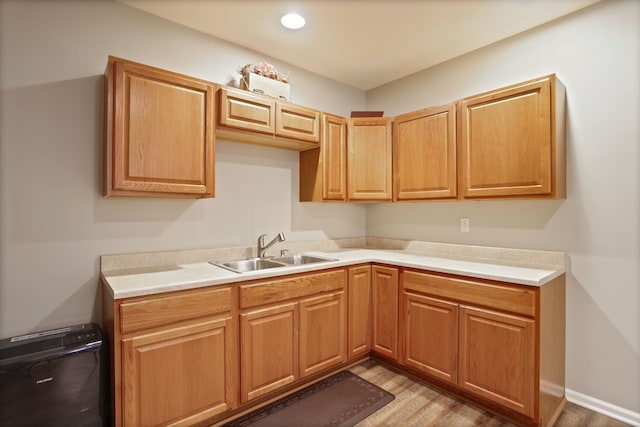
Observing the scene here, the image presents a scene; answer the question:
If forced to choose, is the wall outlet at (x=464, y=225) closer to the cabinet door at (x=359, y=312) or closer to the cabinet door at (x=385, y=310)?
the cabinet door at (x=385, y=310)

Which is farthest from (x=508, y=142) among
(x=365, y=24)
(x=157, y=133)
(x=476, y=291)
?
(x=157, y=133)

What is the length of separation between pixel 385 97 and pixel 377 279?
1951mm

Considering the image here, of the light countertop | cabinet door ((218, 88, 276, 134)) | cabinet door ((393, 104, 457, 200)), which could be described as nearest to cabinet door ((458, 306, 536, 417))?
the light countertop

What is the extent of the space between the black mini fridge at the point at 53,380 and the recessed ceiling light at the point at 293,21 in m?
2.29

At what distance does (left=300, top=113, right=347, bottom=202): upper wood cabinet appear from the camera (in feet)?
9.30

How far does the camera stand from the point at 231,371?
1.91 metres

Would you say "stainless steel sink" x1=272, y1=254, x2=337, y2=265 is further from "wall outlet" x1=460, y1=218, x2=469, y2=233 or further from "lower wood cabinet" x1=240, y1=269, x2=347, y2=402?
"wall outlet" x1=460, y1=218, x2=469, y2=233

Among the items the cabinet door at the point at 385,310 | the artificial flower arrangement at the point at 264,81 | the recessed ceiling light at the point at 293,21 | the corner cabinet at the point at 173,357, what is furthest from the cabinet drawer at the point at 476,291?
the recessed ceiling light at the point at 293,21

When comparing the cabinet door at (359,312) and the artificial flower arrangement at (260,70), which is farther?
the cabinet door at (359,312)

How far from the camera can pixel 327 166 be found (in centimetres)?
286

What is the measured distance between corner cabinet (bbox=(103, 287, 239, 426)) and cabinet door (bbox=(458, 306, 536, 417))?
147cm

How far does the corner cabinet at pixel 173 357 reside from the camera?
1.58 metres

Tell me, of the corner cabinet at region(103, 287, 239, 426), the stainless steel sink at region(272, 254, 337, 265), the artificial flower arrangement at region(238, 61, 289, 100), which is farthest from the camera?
the stainless steel sink at region(272, 254, 337, 265)

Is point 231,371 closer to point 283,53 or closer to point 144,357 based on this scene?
point 144,357
